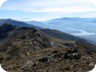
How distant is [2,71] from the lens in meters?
5.71

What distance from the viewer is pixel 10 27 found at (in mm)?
158625

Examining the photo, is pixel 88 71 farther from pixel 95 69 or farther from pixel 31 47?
pixel 31 47

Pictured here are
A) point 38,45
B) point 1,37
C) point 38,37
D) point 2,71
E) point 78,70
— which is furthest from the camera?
point 1,37

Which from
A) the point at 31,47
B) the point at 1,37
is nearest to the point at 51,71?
the point at 31,47

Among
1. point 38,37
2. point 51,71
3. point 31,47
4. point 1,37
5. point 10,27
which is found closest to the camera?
point 51,71

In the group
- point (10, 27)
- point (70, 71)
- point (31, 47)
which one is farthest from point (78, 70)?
point (10, 27)

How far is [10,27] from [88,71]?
6073 inches

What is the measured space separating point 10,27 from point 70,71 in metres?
154

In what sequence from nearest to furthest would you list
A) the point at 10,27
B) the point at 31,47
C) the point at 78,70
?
the point at 78,70 → the point at 31,47 → the point at 10,27

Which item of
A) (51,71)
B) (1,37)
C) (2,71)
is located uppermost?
(2,71)

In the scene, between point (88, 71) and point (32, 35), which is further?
point (32, 35)

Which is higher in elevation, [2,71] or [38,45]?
[2,71]

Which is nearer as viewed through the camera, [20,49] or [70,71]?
[70,71]

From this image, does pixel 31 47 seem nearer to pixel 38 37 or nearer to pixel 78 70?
pixel 38 37
